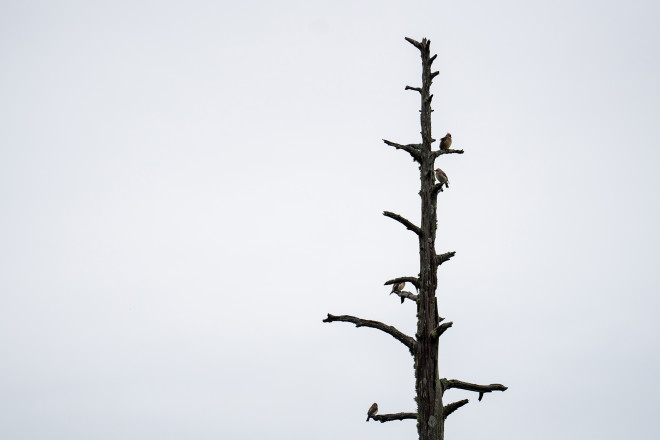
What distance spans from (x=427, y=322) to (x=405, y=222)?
1.52 meters

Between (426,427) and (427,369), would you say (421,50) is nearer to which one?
(427,369)

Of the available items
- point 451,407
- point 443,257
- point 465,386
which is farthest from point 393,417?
point 443,257

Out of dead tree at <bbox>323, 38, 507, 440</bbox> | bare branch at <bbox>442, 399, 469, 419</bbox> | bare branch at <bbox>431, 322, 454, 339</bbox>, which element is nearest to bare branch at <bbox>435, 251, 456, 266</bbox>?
dead tree at <bbox>323, 38, 507, 440</bbox>

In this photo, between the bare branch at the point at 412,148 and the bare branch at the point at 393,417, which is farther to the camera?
the bare branch at the point at 412,148

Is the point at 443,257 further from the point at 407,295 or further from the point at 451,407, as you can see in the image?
the point at 451,407

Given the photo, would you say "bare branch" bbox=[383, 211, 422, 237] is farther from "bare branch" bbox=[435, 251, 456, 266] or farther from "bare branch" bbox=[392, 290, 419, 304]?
"bare branch" bbox=[392, 290, 419, 304]

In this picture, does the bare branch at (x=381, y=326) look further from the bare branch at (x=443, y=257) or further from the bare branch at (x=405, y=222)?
the bare branch at (x=405, y=222)

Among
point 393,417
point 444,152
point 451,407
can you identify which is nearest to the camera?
point 451,407

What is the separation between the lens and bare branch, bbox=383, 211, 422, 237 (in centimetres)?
1010

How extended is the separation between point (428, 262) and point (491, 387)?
204cm

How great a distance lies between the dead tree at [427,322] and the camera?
10250 millimetres

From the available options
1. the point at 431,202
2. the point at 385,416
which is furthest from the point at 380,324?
the point at 431,202

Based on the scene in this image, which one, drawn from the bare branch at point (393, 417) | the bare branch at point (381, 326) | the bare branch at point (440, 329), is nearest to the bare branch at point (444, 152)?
the bare branch at point (440, 329)

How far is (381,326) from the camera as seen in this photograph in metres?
10.5
